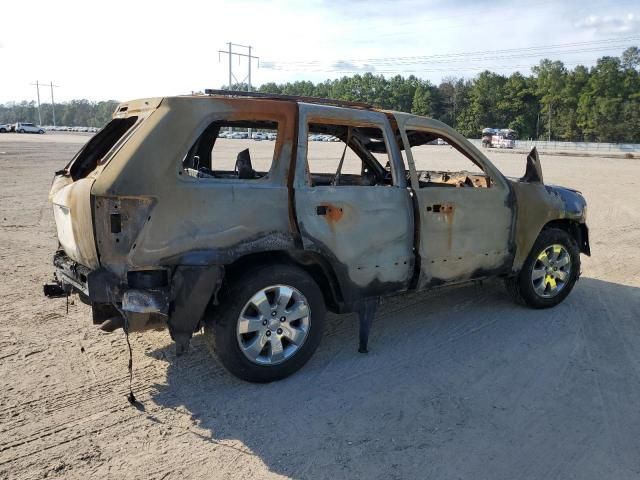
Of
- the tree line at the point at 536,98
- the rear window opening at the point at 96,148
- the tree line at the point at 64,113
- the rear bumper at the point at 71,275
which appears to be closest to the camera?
the rear bumper at the point at 71,275

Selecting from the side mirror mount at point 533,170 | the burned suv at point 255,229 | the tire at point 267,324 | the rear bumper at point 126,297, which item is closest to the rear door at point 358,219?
the burned suv at point 255,229

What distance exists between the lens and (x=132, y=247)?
341cm

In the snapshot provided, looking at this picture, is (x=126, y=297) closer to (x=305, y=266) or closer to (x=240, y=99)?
(x=305, y=266)

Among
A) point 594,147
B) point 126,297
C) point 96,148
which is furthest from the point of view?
point 594,147

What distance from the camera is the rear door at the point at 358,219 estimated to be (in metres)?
4.01

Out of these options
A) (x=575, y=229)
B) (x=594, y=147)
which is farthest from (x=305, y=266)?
(x=594, y=147)

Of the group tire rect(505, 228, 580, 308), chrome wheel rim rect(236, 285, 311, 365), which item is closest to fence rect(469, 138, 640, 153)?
tire rect(505, 228, 580, 308)

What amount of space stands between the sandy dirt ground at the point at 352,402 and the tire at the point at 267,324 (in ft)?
0.57

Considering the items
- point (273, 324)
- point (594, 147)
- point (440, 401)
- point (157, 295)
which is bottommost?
point (440, 401)

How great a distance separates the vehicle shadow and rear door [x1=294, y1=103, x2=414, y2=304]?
0.68 meters

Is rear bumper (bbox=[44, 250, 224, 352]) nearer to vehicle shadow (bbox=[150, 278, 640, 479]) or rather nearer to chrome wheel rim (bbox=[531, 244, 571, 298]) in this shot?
vehicle shadow (bbox=[150, 278, 640, 479])

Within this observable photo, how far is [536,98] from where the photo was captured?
10600 centimetres

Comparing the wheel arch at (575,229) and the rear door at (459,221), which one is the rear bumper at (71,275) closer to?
the rear door at (459,221)

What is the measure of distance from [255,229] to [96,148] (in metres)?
1.62
